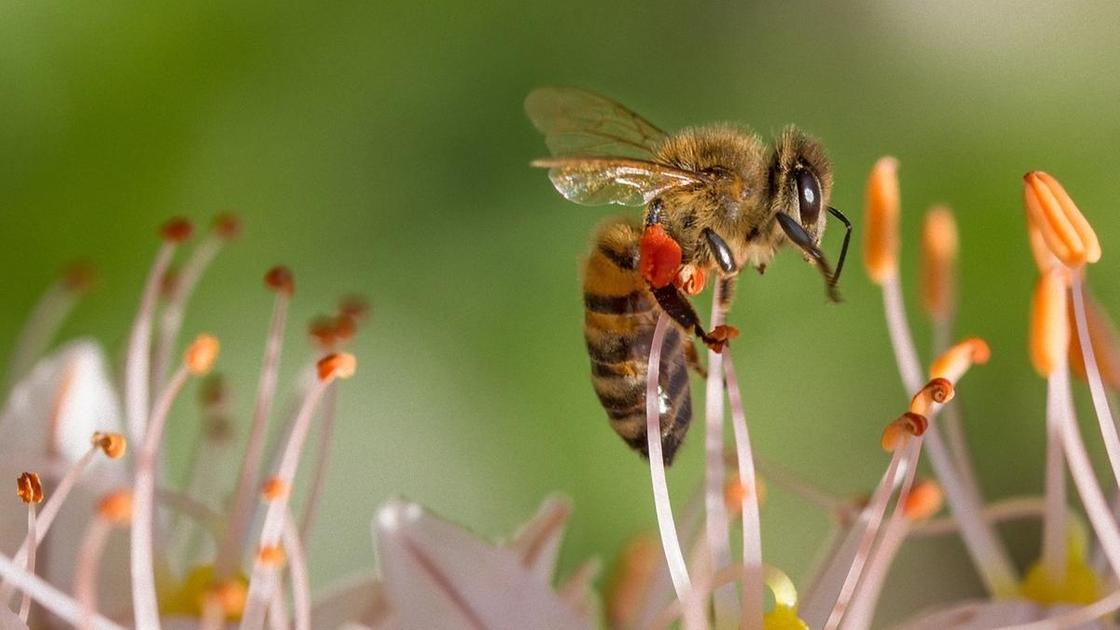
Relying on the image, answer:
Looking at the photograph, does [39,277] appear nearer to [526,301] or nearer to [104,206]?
[104,206]

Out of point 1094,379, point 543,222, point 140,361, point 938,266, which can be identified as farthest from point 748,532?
point 543,222

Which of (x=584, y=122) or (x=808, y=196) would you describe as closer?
(x=808, y=196)

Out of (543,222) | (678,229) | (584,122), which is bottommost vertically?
(678,229)

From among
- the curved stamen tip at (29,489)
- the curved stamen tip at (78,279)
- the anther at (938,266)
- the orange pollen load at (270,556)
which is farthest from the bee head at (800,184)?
the curved stamen tip at (78,279)

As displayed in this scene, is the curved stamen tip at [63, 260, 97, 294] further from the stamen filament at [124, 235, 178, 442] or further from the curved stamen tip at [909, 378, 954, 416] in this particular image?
the curved stamen tip at [909, 378, 954, 416]

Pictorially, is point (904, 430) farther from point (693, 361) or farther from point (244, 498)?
point (244, 498)
